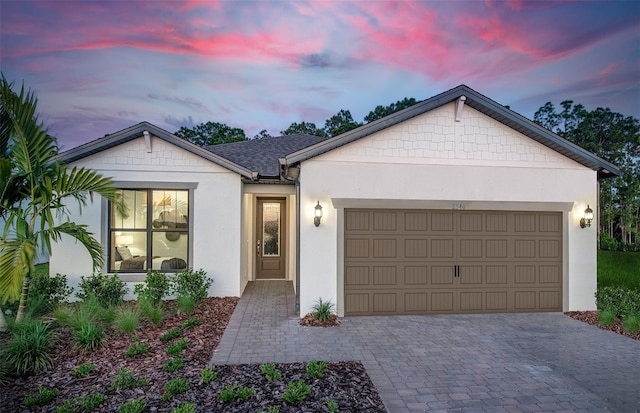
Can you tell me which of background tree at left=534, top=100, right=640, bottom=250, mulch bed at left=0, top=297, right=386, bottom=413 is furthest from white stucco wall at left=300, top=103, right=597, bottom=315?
background tree at left=534, top=100, right=640, bottom=250

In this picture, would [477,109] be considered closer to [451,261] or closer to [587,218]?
[451,261]

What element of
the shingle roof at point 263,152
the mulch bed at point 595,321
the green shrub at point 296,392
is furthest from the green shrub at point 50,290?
the mulch bed at point 595,321

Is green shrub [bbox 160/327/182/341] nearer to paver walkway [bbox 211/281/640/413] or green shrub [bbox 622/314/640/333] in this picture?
paver walkway [bbox 211/281/640/413]

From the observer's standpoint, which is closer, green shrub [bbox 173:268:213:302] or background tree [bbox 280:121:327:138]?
green shrub [bbox 173:268:213:302]

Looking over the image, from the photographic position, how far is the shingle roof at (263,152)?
10023 mm

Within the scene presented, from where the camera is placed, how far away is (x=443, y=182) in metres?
7.43

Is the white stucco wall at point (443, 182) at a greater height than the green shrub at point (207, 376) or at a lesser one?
greater

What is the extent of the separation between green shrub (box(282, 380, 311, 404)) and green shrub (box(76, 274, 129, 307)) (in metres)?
5.76

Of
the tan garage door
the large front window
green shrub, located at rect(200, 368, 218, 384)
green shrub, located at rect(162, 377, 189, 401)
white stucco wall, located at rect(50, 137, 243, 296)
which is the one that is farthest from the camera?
the large front window

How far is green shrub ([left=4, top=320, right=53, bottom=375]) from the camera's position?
170 inches

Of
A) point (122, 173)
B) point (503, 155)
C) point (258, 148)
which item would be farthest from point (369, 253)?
point (258, 148)

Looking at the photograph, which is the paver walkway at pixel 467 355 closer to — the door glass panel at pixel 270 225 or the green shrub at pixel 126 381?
the green shrub at pixel 126 381

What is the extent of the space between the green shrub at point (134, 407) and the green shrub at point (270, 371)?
134 centimetres

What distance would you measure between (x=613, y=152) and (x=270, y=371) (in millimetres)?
29318
